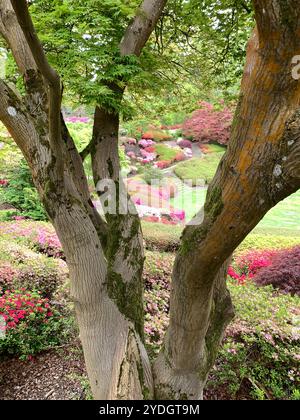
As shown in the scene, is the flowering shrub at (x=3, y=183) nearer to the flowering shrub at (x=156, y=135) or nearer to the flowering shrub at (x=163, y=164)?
the flowering shrub at (x=163, y=164)

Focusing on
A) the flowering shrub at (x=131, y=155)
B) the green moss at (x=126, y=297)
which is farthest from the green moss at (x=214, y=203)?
the flowering shrub at (x=131, y=155)

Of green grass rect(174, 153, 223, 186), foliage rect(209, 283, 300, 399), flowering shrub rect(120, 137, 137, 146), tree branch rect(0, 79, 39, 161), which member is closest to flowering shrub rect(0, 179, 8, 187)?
flowering shrub rect(120, 137, 137, 146)

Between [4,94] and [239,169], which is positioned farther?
[4,94]

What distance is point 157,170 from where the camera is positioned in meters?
14.4

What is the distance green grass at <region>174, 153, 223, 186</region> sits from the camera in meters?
14.3

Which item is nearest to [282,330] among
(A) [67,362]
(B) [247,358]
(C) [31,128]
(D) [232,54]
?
(B) [247,358]

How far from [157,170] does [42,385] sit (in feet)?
36.4

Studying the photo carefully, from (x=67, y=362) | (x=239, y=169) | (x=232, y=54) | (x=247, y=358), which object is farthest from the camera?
(x=67, y=362)

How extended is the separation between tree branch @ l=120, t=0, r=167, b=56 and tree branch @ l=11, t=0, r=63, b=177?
A: 38.1 inches

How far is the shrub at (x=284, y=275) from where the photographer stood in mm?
5980

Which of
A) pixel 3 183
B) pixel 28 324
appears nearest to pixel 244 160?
pixel 28 324

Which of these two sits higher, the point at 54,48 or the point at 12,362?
the point at 54,48

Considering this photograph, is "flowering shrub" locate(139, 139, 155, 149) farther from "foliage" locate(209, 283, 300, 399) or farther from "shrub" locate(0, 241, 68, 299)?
"foliage" locate(209, 283, 300, 399)

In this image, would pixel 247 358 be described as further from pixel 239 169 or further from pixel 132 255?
pixel 239 169
